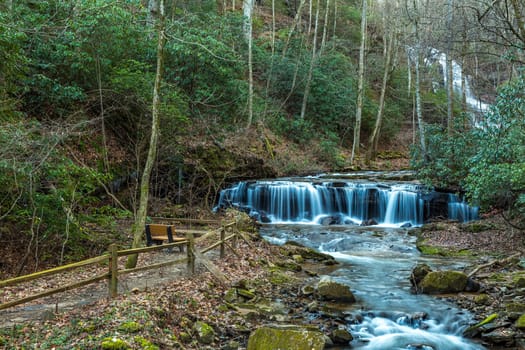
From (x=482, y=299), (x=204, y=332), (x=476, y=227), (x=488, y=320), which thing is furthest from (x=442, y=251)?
(x=204, y=332)

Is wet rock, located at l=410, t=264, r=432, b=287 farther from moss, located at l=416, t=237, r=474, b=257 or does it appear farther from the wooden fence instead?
the wooden fence

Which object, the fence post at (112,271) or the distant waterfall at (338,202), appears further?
the distant waterfall at (338,202)

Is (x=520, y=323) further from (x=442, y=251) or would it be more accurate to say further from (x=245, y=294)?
(x=442, y=251)

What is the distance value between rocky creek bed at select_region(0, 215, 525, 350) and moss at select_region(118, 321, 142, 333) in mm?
13

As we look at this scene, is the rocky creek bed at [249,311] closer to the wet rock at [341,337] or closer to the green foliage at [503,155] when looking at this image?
the wet rock at [341,337]

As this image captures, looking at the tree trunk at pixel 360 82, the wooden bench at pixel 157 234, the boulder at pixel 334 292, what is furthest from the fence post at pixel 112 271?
the tree trunk at pixel 360 82

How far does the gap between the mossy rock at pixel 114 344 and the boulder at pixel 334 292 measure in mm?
5088

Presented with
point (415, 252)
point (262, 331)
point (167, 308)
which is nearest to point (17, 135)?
point (167, 308)

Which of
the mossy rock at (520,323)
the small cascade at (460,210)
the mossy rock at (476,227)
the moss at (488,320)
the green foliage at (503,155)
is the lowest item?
the moss at (488,320)

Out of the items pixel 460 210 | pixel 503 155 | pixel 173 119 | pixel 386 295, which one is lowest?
pixel 386 295

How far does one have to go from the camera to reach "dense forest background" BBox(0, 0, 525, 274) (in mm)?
9934

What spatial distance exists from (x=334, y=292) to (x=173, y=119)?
9.00 metres

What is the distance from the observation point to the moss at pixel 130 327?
6262 millimetres

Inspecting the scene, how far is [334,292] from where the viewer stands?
9984 millimetres
